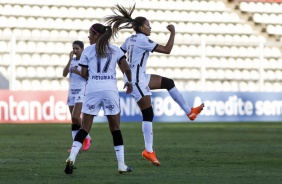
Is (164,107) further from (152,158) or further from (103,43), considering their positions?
(103,43)

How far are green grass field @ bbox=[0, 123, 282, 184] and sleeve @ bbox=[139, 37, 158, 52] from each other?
1783mm

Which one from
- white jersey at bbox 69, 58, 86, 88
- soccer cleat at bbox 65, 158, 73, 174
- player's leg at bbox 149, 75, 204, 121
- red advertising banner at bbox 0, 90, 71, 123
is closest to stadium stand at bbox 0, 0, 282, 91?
red advertising banner at bbox 0, 90, 71, 123

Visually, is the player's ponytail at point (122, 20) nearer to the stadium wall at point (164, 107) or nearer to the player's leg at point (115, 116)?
the player's leg at point (115, 116)

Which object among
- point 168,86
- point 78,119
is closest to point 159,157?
point 168,86

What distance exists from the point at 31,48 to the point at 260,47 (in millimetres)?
8817

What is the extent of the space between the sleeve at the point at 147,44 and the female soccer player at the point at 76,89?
3100 mm

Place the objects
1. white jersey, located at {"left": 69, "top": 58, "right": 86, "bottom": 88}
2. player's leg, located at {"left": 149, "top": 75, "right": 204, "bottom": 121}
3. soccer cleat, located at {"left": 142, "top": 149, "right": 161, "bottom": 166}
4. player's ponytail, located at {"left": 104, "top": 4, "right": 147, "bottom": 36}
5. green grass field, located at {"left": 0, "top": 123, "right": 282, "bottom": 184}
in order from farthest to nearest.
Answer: white jersey, located at {"left": 69, "top": 58, "right": 86, "bottom": 88} < player's leg, located at {"left": 149, "top": 75, "right": 204, "bottom": 121} < soccer cleat, located at {"left": 142, "top": 149, "right": 161, "bottom": 166} < player's ponytail, located at {"left": 104, "top": 4, "right": 147, "bottom": 36} < green grass field, located at {"left": 0, "top": 123, "right": 282, "bottom": 184}

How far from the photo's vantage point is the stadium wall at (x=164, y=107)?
29.2 metres

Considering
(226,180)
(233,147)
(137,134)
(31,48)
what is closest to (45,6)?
(31,48)

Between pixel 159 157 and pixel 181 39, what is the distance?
21051 millimetres

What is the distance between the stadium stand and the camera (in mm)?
32844

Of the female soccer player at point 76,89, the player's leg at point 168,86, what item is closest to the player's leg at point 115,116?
the player's leg at point 168,86

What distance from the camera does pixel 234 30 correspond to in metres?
37.4

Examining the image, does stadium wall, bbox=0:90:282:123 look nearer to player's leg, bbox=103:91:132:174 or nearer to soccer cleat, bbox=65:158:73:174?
player's leg, bbox=103:91:132:174
